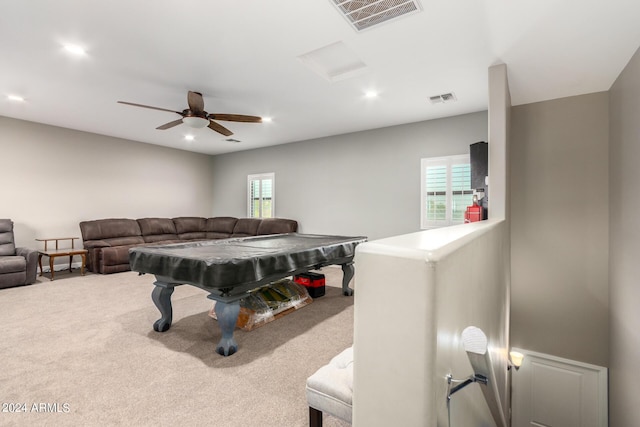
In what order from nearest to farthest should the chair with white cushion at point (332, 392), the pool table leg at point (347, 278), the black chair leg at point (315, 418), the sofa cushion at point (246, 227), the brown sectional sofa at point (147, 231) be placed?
the chair with white cushion at point (332, 392)
the black chair leg at point (315, 418)
the pool table leg at point (347, 278)
the brown sectional sofa at point (147, 231)
the sofa cushion at point (246, 227)

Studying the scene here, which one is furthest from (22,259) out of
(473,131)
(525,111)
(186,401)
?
(525,111)

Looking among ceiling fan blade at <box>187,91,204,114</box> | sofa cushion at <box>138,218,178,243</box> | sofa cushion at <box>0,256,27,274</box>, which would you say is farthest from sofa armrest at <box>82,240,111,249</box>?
ceiling fan blade at <box>187,91,204,114</box>

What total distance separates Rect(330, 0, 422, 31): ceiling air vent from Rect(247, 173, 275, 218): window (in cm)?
499

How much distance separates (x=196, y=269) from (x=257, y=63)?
2177 mm

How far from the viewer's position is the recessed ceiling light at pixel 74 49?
2766mm

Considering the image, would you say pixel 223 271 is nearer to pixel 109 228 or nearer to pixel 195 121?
pixel 195 121

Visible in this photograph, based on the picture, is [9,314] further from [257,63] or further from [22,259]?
[257,63]

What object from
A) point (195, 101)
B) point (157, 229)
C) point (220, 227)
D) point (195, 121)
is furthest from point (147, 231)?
point (195, 101)

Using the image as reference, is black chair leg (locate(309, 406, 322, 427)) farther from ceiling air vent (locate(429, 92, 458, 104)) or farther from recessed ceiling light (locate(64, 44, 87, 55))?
ceiling air vent (locate(429, 92, 458, 104))

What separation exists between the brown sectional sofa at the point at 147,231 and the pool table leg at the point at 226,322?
4033mm

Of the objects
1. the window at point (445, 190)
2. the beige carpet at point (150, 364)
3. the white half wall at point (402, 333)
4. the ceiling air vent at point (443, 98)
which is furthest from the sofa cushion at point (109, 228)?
the white half wall at point (402, 333)

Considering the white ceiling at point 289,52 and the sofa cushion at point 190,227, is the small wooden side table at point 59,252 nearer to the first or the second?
the sofa cushion at point 190,227

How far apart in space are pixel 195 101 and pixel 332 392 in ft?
10.9

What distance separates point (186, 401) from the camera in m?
1.80
